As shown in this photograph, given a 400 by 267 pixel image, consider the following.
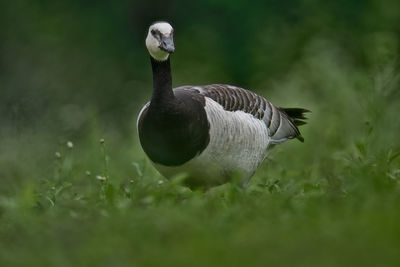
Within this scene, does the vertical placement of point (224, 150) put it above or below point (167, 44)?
below

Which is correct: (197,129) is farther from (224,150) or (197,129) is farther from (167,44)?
(167,44)

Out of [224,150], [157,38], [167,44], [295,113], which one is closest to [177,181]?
[224,150]

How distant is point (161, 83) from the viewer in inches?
288

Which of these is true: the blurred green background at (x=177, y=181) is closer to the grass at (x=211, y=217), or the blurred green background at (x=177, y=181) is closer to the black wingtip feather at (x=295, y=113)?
the grass at (x=211, y=217)

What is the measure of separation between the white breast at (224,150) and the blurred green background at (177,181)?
0.27m

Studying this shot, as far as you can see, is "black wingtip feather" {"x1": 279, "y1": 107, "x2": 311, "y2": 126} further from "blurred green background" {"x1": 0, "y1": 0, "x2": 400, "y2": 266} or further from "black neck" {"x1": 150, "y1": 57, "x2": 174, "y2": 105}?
"black neck" {"x1": 150, "y1": 57, "x2": 174, "y2": 105}

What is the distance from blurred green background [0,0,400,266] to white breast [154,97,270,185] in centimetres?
27

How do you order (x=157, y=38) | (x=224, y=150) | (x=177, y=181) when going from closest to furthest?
(x=177, y=181) → (x=224, y=150) → (x=157, y=38)

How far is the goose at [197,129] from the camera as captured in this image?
705cm

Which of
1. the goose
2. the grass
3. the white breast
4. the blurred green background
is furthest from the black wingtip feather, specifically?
the white breast

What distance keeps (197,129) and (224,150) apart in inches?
12.5

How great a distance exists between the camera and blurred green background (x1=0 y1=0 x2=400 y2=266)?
15.1 feet

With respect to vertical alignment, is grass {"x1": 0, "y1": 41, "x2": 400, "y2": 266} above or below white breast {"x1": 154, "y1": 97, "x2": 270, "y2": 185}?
below

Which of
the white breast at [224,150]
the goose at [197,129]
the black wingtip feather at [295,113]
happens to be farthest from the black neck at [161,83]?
the black wingtip feather at [295,113]
